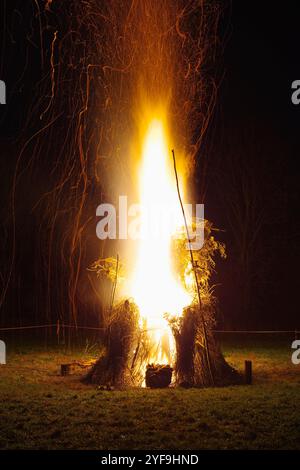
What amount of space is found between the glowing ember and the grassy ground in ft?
6.70

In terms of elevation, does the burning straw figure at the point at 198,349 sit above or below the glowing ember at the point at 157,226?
below

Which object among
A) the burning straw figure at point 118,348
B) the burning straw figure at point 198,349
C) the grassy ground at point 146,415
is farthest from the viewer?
the burning straw figure at point 118,348

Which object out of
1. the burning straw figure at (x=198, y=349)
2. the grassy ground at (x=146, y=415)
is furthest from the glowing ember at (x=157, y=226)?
the grassy ground at (x=146, y=415)

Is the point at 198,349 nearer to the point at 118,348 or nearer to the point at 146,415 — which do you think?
the point at 118,348

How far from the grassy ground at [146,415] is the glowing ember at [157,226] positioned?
2.04 meters

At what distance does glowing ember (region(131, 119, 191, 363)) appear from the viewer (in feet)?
36.8

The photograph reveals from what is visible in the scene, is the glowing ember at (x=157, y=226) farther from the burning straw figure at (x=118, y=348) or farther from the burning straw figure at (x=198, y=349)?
the burning straw figure at (x=198, y=349)

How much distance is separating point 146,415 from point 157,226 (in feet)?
14.7

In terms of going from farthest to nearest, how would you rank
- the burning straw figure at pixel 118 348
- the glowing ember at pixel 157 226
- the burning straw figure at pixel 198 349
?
the glowing ember at pixel 157 226 → the burning straw figure at pixel 118 348 → the burning straw figure at pixel 198 349

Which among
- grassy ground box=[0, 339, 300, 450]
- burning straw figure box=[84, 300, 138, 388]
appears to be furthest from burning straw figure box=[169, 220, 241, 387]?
burning straw figure box=[84, 300, 138, 388]

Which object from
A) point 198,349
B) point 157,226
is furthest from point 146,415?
point 157,226

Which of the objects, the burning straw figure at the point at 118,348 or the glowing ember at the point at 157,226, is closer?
the burning straw figure at the point at 118,348

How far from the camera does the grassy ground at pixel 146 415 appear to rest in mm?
6324

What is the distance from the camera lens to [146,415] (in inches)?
297
